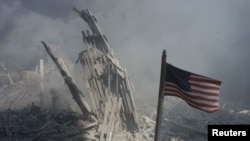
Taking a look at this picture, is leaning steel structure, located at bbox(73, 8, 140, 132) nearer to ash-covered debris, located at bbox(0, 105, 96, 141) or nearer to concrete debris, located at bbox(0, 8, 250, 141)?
concrete debris, located at bbox(0, 8, 250, 141)

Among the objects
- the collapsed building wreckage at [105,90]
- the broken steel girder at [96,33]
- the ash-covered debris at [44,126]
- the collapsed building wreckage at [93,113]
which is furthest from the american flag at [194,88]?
the broken steel girder at [96,33]

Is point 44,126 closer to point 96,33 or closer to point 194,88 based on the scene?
point 96,33

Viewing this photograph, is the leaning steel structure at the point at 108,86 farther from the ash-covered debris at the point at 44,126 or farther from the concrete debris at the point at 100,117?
the ash-covered debris at the point at 44,126

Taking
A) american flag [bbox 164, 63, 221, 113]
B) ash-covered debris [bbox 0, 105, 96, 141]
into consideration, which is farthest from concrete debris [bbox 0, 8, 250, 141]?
american flag [bbox 164, 63, 221, 113]

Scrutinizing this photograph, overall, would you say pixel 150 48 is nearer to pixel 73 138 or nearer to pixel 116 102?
pixel 116 102

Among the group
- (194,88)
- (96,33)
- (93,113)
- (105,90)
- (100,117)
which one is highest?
(96,33)

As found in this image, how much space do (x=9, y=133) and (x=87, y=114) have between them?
11.5 feet

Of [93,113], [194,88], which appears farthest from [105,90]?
[194,88]

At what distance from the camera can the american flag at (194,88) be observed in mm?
5223

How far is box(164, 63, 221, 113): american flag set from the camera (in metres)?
5.22

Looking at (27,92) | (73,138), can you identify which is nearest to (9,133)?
(73,138)

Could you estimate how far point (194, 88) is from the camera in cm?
526

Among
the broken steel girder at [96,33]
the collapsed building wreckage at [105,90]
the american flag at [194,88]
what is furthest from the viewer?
the broken steel girder at [96,33]

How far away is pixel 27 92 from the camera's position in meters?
26.9
